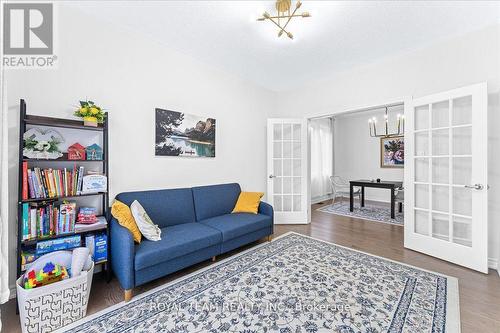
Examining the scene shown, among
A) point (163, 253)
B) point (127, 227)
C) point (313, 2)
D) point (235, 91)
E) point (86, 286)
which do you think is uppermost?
point (313, 2)

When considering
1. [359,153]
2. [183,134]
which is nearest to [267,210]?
[183,134]

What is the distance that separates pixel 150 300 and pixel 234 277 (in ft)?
2.60

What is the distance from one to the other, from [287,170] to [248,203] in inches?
50.6

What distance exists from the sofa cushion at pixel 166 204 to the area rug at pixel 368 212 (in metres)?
3.52

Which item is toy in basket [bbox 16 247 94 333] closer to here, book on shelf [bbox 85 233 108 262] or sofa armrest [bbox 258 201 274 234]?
book on shelf [bbox 85 233 108 262]

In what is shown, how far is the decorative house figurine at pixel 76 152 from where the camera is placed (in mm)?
2002

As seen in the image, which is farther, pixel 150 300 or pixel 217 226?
pixel 217 226

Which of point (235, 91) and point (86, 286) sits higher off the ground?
point (235, 91)

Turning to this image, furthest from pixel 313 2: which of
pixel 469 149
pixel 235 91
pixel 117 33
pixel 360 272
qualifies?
pixel 360 272

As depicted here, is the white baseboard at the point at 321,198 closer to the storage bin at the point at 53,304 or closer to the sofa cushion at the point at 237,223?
the sofa cushion at the point at 237,223


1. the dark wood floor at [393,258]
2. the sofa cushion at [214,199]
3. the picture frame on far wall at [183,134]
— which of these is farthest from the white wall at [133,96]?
the dark wood floor at [393,258]

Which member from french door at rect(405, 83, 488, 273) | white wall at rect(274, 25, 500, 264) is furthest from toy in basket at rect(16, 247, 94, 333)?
white wall at rect(274, 25, 500, 264)

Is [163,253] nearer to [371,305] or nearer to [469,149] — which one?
[371,305]

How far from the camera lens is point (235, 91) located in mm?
3832
